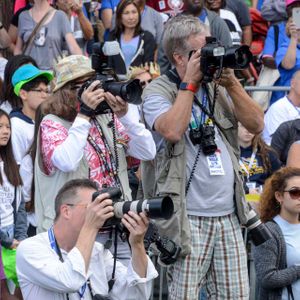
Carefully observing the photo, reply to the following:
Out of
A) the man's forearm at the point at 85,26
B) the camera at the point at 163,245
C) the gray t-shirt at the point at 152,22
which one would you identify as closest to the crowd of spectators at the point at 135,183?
the camera at the point at 163,245

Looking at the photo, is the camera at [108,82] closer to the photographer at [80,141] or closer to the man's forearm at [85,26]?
the photographer at [80,141]

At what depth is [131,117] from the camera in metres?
5.66

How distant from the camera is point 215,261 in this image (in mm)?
5672

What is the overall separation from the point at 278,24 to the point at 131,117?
5.34 m

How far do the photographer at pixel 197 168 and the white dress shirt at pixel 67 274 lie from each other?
595 mm

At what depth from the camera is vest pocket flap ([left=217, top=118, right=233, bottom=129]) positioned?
5.77m

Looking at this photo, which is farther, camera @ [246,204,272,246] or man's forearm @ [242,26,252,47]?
man's forearm @ [242,26,252,47]

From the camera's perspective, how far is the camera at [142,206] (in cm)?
448

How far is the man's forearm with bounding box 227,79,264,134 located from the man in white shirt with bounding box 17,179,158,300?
1.16m

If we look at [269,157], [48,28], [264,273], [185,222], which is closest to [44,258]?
[185,222]

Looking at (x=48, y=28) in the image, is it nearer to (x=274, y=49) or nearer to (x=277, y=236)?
(x=274, y=49)

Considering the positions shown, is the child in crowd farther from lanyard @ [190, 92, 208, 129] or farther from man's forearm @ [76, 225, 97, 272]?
man's forearm @ [76, 225, 97, 272]

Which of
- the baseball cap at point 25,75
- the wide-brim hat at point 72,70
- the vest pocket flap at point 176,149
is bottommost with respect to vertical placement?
the baseball cap at point 25,75

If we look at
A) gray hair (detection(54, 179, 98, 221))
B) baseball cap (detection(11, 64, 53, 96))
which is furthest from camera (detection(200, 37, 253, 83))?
baseball cap (detection(11, 64, 53, 96))
